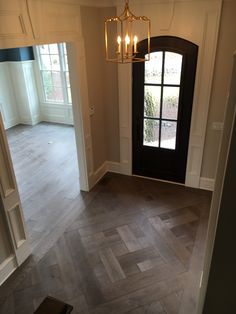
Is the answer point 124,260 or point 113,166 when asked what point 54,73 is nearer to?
point 113,166

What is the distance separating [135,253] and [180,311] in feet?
2.57

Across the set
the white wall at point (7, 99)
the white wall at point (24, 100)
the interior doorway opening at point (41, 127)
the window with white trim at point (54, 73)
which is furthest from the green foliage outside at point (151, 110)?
the white wall at point (7, 99)

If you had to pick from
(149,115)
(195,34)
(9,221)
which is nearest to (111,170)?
(149,115)

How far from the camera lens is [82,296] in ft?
8.29

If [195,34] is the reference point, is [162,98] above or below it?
below

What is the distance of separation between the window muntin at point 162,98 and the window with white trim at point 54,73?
9.97 feet

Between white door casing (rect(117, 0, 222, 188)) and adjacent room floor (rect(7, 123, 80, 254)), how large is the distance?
5.61ft

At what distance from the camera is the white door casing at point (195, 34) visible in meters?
3.13

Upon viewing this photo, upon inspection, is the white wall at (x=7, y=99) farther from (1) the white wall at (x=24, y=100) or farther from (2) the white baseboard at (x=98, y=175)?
(2) the white baseboard at (x=98, y=175)

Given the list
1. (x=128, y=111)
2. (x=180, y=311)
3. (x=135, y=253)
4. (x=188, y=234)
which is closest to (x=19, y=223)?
(x=135, y=253)

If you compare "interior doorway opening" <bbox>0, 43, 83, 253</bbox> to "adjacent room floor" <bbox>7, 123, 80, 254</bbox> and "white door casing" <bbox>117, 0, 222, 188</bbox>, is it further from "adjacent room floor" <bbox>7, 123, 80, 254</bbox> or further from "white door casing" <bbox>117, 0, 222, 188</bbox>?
"white door casing" <bbox>117, 0, 222, 188</bbox>

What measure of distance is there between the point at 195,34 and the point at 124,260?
112 inches

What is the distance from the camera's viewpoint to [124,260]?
2.91 m

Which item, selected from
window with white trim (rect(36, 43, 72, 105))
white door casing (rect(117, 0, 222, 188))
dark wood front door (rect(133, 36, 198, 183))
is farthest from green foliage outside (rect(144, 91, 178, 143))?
window with white trim (rect(36, 43, 72, 105))
